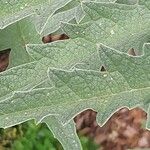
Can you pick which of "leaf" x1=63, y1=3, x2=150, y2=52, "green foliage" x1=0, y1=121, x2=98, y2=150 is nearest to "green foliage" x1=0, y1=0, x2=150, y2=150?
"leaf" x1=63, y1=3, x2=150, y2=52

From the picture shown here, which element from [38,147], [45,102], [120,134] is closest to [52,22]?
[45,102]

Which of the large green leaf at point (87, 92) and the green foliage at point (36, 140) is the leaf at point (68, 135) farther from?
the green foliage at point (36, 140)

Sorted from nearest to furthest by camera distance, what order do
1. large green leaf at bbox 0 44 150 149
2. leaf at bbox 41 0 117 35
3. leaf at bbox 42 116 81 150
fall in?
1. large green leaf at bbox 0 44 150 149
2. leaf at bbox 41 0 117 35
3. leaf at bbox 42 116 81 150

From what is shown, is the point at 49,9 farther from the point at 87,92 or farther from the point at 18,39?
the point at 18,39

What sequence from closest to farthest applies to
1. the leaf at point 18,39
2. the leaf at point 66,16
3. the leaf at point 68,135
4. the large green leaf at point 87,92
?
the large green leaf at point 87,92
the leaf at point 66,16
the leaf at point 68,135
the leaf at point 18,39

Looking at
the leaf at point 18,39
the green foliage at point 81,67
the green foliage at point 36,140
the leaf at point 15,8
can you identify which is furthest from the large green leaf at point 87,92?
the green foliage at point 36,140

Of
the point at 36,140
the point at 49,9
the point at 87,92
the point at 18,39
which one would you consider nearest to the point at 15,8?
the point at 49,9

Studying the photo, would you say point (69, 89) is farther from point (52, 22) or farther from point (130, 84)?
point (52, 22)

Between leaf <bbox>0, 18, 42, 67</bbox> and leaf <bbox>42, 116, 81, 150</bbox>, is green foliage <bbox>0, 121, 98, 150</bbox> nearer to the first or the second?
leaf <bbox>0, 18, 42, 67</bbox>
